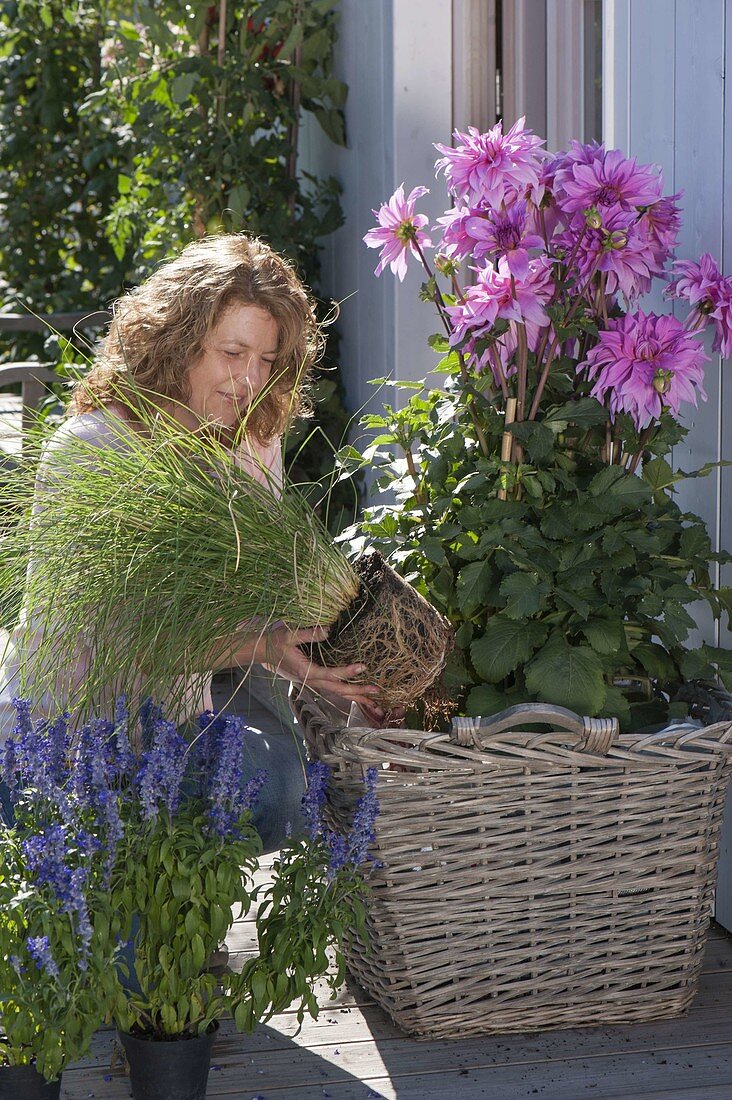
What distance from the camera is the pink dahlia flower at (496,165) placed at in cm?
153

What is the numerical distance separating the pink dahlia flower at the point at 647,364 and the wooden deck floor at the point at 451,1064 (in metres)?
0.80

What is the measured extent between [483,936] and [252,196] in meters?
2.38

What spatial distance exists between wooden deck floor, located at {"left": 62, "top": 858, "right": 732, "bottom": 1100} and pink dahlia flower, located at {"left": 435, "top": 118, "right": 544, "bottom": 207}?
3.48 ft

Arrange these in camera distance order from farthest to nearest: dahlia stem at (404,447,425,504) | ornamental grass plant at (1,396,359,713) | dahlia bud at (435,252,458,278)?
1. dahlia stem at (404,447,425,504)
2. dahlia bud at (435,252,458,278)
3. ornamental grass plant at (1,396,359,713)

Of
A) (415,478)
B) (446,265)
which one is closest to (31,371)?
(415,478)

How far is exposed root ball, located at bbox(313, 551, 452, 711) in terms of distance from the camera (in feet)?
4.92

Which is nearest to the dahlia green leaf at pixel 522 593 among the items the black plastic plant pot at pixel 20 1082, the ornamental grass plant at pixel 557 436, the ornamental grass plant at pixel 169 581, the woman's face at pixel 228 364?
the ornamental grass plant at pixel 557 436

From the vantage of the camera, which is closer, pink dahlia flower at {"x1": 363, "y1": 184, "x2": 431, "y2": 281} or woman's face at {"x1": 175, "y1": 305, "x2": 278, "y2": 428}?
pink dahlia flower at {"x1": 363, "y1": 184, "x2": 431, "y2": 281}

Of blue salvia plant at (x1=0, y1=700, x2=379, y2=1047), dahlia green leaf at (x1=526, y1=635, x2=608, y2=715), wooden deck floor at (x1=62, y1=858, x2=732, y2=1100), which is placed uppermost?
dahlia green leaf at (x1=526, y1=635, x2=608, y2=715)

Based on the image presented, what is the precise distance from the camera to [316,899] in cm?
147

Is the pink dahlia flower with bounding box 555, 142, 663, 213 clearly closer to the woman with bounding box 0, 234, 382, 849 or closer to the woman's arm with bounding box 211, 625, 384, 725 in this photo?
the woman with bounding box 0, 234, 382, 849

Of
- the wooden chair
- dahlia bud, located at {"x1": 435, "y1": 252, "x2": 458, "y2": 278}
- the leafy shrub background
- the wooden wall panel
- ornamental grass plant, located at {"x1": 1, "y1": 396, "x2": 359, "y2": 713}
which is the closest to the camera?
ornamental grass plant, located at {"x1": 1, "y1": 396, "x2": 359, "y2": 713}

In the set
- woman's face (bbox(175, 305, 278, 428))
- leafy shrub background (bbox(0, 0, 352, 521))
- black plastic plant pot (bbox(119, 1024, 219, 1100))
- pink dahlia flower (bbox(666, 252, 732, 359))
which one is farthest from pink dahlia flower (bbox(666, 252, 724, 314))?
leafy shrub background (bbox(0, 0, 352, 521))

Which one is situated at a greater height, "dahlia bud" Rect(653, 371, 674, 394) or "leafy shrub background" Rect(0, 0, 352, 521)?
"leafy shrub background" Rect(0, 0, 352, 521)
